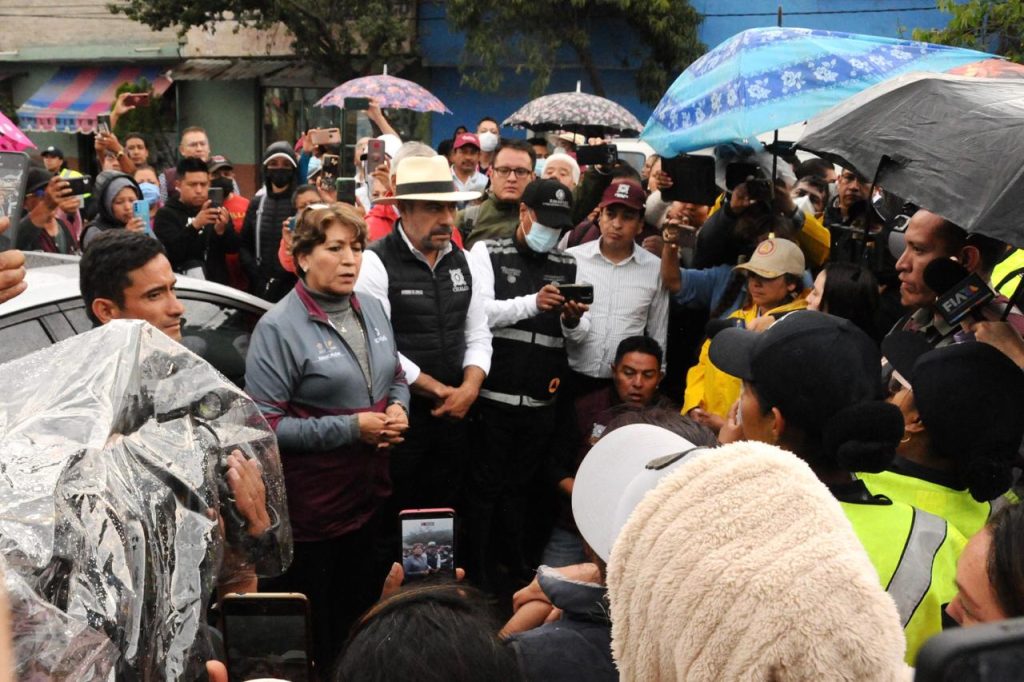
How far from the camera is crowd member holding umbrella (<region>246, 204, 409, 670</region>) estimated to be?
3666 mm

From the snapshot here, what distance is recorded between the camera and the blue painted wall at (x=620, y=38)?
61.7 feet

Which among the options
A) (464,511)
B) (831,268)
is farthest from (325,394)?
(831,268)

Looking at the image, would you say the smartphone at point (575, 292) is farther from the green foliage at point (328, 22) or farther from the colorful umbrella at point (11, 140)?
the green foliage at point (328, 22)

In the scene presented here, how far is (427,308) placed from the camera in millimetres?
4504

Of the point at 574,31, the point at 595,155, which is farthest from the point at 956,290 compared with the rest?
the point at 574,31

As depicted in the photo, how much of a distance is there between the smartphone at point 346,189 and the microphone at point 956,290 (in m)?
2.75

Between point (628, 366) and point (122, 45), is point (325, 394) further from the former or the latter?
point (122, 45)

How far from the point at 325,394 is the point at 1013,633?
324cm

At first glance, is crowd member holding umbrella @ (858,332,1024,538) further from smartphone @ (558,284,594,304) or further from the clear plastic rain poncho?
smartphone @ (558,284,594,304)

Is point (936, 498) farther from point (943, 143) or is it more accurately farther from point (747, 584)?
point (747, 584)

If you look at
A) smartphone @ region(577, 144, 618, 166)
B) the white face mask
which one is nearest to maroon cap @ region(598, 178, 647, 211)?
smartphone @ region(577, 144, 618, 166)

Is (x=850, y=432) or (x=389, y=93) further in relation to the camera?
(x=389, y=93)

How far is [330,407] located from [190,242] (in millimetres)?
3393

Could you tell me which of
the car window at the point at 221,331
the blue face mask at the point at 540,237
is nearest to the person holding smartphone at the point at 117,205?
the car window at the point at 221,331
